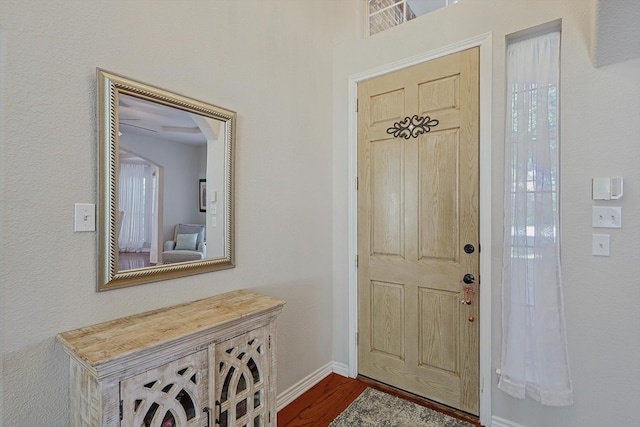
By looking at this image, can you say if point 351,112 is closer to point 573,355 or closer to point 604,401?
point 573,355

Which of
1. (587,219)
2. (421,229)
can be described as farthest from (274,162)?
(587,219)

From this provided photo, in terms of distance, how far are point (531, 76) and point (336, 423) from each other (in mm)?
2413

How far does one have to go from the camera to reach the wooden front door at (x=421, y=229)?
81.0 inches

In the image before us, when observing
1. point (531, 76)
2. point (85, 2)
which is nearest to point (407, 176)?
point (531, 76)

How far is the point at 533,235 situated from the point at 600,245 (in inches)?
11.5

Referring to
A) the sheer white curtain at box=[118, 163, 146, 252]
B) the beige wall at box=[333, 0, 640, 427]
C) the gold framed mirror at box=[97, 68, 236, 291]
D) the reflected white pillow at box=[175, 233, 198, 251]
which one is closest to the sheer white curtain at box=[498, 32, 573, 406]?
the beige wall at box=[333, 0, 640, 427]

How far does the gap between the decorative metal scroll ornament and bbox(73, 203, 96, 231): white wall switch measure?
1.92m

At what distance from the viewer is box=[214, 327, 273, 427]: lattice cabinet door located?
4.56ft

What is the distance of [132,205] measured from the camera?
1427 millimetres

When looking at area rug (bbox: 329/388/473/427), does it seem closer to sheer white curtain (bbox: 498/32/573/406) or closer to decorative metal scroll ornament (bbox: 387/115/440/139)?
sheer white curtain (bbox: 498/32/573/406)

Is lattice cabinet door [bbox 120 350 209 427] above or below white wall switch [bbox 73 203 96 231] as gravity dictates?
below

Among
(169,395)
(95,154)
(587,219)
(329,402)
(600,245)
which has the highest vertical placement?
(95,154)

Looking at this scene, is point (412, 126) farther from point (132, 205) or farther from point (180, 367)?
point (180, 367)

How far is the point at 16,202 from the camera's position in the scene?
3.73 feet
